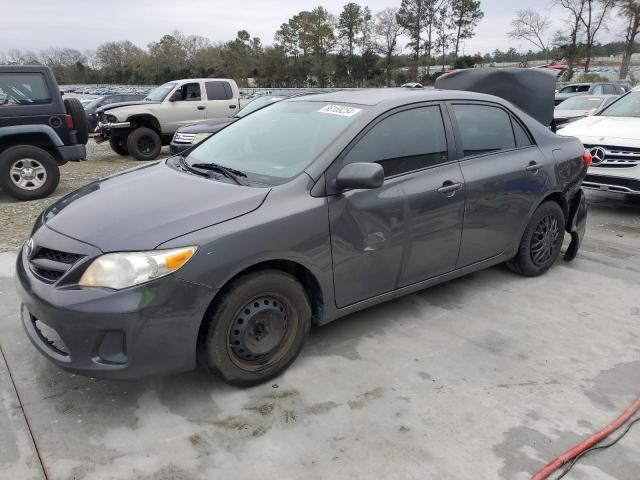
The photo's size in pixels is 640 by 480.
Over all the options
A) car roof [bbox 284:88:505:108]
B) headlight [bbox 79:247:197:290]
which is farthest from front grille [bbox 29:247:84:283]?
car roof [bbox 284:88:505:108]

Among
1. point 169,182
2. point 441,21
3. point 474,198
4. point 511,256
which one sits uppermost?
point 441,21

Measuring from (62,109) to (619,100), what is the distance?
27.7ft

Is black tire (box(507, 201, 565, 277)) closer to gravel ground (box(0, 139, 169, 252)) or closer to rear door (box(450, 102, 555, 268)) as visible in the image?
rear door (box(450, 102, 555, 268))

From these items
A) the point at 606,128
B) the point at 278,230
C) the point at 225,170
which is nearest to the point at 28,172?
the point at 225,170

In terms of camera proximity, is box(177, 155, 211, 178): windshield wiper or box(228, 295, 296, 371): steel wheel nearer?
box(228, 295, 296, 371): steel wheel

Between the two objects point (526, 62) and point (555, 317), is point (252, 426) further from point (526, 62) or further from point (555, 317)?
point (526, 62)

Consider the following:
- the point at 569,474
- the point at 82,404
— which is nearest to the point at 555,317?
the point at 569,474

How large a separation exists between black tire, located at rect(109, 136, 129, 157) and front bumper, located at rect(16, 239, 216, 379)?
36.6 ft

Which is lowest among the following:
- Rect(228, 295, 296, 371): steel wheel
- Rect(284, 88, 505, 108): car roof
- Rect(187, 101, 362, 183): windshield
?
Rect(228, 295, 296, 371): steel wheel

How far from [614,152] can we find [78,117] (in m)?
7.68

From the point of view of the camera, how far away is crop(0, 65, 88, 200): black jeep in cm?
752

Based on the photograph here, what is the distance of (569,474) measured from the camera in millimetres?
2291

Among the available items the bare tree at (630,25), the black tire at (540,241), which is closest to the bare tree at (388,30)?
the bare tree at (630,25)

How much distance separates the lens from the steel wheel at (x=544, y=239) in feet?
14.4
